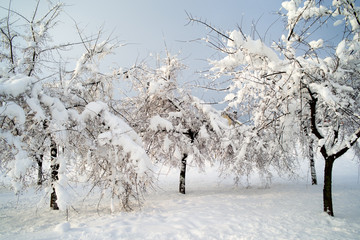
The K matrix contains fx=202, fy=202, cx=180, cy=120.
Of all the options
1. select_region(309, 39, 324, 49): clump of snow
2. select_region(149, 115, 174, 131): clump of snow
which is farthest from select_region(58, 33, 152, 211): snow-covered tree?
select_region(309, 39, 324, 49): clump of snow

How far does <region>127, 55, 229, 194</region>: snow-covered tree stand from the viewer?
858 centimetres

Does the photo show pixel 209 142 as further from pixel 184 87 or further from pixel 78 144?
pixel 78 144

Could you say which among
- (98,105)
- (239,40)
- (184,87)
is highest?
(184,87)

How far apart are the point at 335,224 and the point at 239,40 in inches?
194

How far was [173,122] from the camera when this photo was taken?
9.59 m

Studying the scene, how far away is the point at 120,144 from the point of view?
4.78m

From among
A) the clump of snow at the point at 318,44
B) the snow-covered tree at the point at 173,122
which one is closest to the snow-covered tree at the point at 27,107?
the snow-covered tree at the point at 173,122

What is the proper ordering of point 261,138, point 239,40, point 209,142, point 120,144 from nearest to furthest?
point 239,40
point 120,144
point 261,138
point 209,142

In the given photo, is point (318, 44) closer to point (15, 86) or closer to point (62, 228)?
point (15, 86)

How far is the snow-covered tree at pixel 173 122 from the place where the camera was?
8.58m

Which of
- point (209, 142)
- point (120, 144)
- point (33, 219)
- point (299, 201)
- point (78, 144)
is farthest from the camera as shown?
point (209, 142)

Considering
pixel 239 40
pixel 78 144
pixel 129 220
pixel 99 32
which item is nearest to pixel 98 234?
pixel 129 220

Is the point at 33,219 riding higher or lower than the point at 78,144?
lower

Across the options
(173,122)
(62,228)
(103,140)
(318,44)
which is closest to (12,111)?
(103,140)
